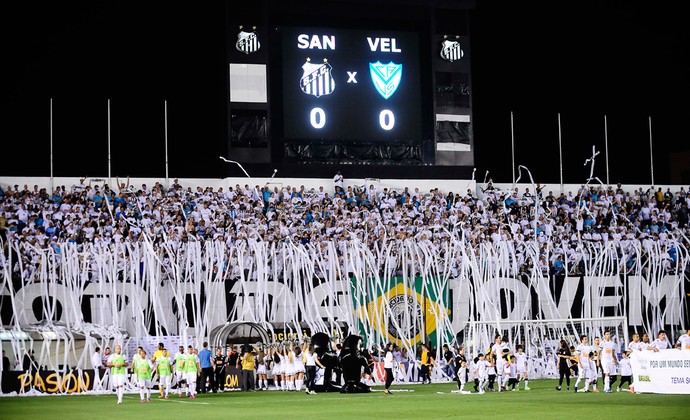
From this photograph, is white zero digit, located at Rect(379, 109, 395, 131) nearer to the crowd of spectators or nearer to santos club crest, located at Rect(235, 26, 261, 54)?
the crowd of spectators

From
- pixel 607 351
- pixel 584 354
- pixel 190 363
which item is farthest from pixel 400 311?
pixel 607 351

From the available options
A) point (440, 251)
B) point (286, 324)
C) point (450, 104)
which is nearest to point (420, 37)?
point (450, 104)

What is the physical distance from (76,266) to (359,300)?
8.70m

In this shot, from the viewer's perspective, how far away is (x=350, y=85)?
41719 mm

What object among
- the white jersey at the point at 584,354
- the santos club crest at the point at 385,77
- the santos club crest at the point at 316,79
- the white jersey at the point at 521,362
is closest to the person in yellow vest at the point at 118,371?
the white jersey at the point at 521,362

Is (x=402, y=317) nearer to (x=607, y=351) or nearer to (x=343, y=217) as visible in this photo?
(x=343, y=217)

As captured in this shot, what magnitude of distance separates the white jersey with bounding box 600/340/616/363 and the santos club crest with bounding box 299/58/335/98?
17.2 metres

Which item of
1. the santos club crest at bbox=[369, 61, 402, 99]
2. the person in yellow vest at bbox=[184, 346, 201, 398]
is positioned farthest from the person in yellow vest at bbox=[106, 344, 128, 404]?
the santos club crest at bbox=[369, 61, 402, 99]

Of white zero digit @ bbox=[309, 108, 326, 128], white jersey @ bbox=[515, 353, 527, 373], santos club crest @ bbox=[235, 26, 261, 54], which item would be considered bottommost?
white jersey @ bbox=[515, 353, 527, 373]

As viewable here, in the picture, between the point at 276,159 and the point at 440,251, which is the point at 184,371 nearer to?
the point at 440,251

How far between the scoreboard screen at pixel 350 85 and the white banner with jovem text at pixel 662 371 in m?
18.2

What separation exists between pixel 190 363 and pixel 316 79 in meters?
15.9

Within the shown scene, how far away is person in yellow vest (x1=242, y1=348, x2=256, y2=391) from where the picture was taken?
101 ft

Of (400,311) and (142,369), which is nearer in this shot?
(142,369)
